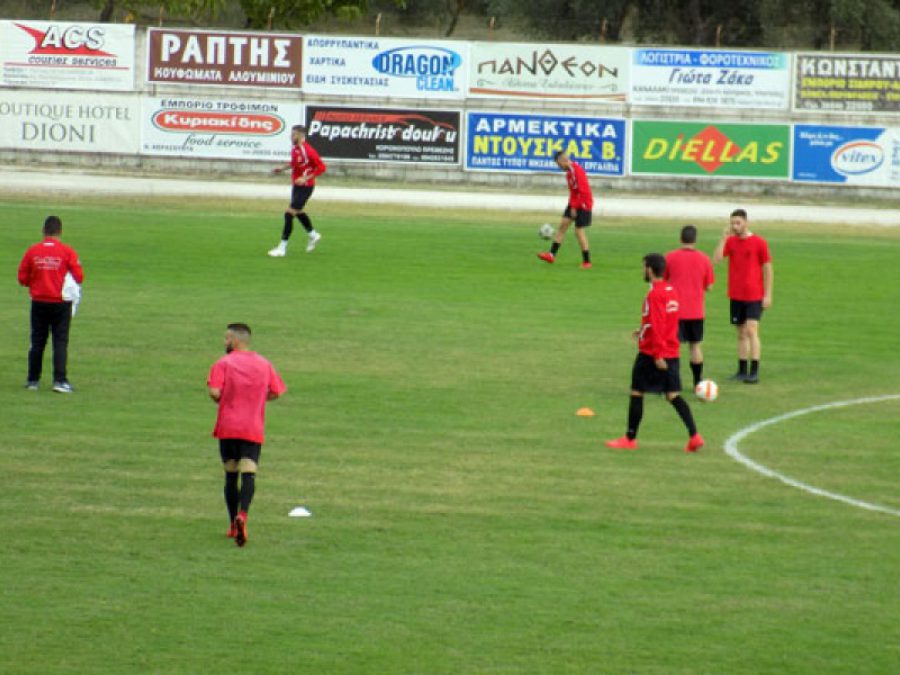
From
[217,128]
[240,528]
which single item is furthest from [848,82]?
[240,528]

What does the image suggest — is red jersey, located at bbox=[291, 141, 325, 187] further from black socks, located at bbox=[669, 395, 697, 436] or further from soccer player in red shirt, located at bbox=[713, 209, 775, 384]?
black socks, located at bbox=[669, 395, 697, 436]

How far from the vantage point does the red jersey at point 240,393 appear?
1163cm

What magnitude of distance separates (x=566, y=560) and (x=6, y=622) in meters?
4.07

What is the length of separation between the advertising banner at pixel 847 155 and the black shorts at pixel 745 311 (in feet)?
85.1

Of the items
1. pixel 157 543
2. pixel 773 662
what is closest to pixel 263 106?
pixel 157 543

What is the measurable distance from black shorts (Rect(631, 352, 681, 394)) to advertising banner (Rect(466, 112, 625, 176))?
30329mm

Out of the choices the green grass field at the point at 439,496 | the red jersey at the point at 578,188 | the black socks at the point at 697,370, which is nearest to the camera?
the green grass field at the point at 439,496

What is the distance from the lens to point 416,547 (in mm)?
12031

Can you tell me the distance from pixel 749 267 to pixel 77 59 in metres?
31.5

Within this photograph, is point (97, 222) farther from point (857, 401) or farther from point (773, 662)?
point (773, 662)

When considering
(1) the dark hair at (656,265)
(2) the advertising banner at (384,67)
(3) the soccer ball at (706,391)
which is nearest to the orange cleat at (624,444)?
(1) the dark hair at (656,265)

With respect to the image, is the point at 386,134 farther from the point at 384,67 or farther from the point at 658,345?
the point at 658,345

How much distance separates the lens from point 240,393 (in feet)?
38.2

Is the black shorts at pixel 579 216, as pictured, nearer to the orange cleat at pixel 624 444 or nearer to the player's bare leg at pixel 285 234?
the player's bare leg at pixel 285 234
